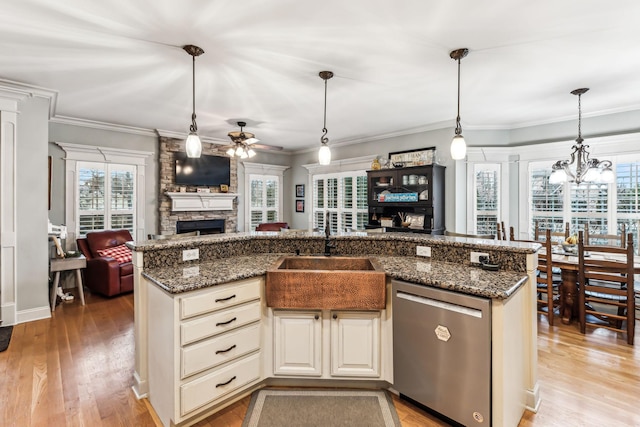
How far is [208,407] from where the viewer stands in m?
2.00

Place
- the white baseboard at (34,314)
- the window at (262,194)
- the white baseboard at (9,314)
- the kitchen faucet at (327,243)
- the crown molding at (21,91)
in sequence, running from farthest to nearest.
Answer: the window at (262,194), the white baseboard at (34,314), the white baseboard at (9,314), the crown molding at (21,91), the kitchen faucet at (327,243)

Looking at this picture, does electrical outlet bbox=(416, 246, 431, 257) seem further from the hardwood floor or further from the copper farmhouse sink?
the hardwood floor

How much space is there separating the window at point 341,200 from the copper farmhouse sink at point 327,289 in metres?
4.31

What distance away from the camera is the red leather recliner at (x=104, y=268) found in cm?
445

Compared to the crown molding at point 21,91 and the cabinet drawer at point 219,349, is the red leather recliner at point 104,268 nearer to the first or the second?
the crown molding at point 21,91

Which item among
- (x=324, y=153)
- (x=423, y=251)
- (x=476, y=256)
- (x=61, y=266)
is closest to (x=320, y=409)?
(x=423, y=251)

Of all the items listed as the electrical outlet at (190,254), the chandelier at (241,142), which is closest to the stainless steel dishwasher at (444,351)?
the electrical outlet at (190,254)

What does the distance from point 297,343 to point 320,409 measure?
44 centimetres

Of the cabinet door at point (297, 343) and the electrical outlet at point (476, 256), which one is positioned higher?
the electrical outlet at point (476, 256)

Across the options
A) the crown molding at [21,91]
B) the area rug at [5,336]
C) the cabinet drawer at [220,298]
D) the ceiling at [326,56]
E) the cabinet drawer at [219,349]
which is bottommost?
the area rug at [5,336]

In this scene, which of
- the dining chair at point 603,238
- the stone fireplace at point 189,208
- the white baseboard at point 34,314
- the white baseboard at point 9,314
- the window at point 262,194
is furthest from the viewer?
the window at point 262,194

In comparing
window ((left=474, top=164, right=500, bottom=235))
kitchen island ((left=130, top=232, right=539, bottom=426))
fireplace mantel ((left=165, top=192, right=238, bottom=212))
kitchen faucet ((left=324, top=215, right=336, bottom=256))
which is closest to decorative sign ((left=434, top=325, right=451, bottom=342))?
kitchen island ((left=130, top=232, right=539, bottom=426))

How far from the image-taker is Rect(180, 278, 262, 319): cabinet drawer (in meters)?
1.87

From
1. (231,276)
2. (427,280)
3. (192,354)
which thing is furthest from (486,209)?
(192,354)
